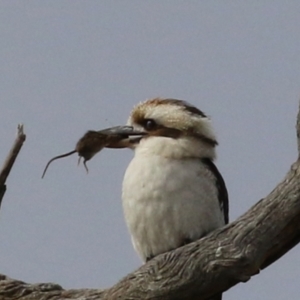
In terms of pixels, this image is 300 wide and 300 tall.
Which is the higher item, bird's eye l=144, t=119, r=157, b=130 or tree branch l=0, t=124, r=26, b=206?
bird's eye l=144, t=119, r=157, b=130

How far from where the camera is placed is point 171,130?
6949 mm

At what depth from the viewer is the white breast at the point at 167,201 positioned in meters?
6.61

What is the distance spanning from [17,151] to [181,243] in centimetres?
154

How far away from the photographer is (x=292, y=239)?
5570 millimetres

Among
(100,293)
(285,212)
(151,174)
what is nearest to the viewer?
(285,212)

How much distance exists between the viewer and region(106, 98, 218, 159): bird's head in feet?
22.5

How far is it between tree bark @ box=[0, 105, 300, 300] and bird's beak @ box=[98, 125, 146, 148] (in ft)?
4.79

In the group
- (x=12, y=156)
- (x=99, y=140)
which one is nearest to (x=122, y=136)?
(x=99, y=140)

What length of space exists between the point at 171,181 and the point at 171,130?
0.48 metres

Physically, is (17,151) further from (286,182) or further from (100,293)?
(286,182)

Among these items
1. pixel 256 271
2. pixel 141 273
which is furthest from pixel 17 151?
pixel 256 271

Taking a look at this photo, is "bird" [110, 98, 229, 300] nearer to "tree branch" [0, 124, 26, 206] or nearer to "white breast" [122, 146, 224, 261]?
"white breast" [122, 146, 224, 261]

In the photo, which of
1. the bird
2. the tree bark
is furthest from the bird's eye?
the tree bark

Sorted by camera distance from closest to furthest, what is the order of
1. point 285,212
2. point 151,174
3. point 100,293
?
point 285,212 → point 100,293 → point 151,174
